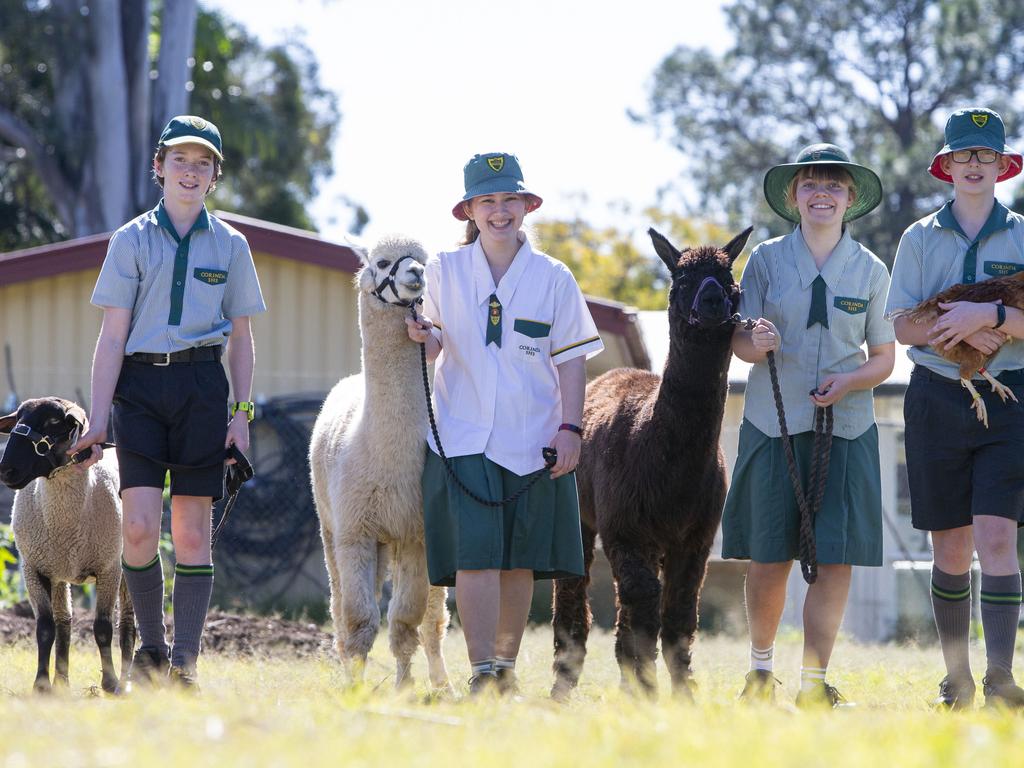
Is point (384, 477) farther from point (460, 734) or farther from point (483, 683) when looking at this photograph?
point (460, 734)

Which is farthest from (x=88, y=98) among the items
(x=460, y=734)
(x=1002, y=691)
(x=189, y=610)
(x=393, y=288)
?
(x=460, y=734)

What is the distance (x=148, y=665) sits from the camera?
5918 mm

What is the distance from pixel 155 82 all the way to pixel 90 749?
71.6 ft

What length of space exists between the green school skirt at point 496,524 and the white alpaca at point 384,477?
27cm

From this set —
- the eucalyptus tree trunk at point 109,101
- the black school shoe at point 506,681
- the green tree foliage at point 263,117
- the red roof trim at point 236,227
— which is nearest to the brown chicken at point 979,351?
the black school shoe at point 506,681

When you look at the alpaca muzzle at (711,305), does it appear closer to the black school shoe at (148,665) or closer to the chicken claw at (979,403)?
the chicken claw at (979,403)

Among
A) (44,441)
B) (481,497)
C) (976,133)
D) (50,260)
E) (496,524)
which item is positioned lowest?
(496,524)

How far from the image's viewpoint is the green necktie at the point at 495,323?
20.0ft

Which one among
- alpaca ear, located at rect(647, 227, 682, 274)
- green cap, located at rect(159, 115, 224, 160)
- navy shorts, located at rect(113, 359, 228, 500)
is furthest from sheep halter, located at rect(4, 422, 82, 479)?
alpaca ear, located at rect(647, 227, 682, 274)

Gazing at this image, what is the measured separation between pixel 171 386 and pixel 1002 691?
3733 millimetres

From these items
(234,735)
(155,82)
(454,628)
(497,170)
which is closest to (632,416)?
(497,170)

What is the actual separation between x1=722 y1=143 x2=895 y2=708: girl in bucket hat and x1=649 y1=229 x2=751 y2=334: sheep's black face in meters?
0.13

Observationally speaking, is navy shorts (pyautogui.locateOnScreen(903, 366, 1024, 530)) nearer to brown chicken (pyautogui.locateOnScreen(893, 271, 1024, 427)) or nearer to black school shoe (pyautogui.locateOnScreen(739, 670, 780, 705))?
brown chicken (pyautogui.locateOnScreen(893, 271, 1024, 427))

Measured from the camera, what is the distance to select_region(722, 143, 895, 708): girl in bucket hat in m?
6.07
